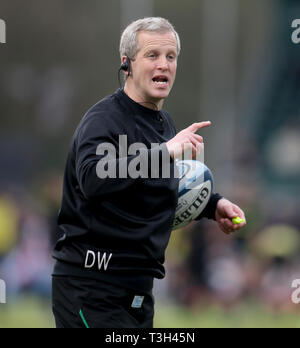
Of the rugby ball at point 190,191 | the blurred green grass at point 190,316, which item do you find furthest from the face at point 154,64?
the blurred green grass at point 190,316

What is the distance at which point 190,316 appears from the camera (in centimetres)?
688

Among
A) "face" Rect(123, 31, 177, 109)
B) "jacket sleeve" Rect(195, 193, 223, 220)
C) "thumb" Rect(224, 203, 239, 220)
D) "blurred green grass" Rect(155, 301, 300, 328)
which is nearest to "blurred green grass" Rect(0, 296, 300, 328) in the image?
"blurred green grass" Rect(155, 301, 300, 328)

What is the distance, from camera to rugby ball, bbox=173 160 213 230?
3.57 metres

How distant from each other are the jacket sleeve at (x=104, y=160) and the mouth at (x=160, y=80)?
299 millimetres

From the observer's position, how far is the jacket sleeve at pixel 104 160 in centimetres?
295

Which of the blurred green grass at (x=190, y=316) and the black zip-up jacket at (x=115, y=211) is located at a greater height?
the black zip-up jacket at (x=115, y=211)

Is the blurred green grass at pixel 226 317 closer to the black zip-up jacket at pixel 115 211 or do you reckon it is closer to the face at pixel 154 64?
the black zip-up jacket at pixel 115 211

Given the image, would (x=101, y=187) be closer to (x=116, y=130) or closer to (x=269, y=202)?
(x=116, y=130)

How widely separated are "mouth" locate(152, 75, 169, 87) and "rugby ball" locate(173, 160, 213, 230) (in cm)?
46

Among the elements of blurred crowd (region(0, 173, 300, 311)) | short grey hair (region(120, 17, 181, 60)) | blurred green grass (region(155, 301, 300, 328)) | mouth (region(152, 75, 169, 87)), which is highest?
short grey hair (region(120, 17, 181, 60))

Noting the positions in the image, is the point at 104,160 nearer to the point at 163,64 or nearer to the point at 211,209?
the point at 163,64

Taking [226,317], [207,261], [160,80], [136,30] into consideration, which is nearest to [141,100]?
[160,80]

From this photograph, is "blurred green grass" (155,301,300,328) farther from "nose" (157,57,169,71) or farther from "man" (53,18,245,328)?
"nose" (157,57,169,71)

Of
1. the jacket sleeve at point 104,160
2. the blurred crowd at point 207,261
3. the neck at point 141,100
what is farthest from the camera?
the blurred crowd at point 207,261
